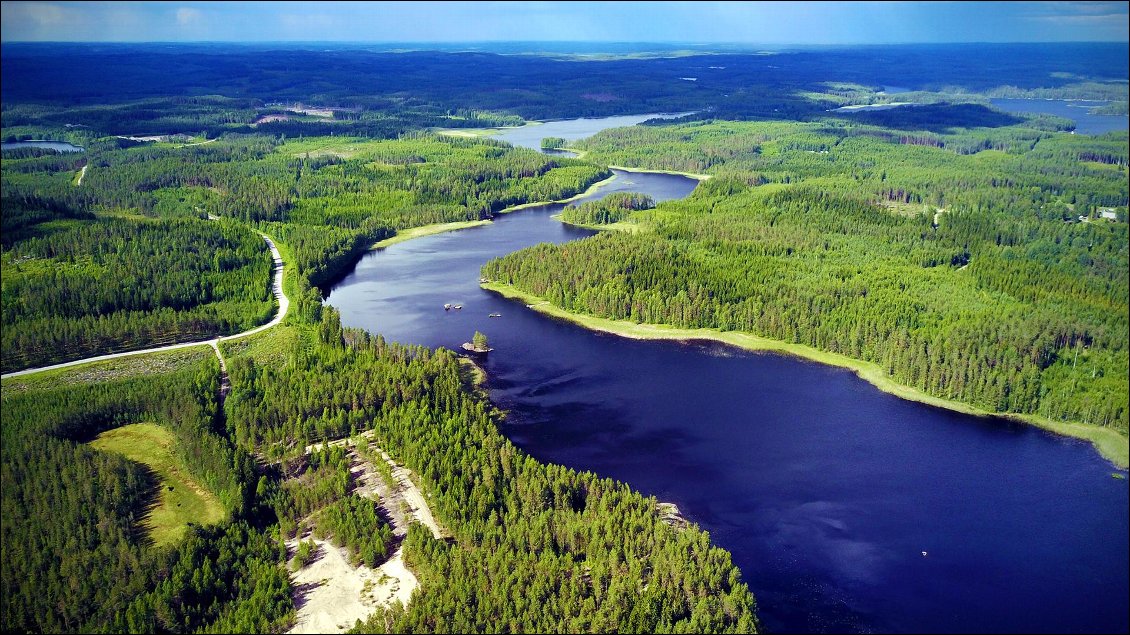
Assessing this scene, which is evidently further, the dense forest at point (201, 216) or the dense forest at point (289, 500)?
the dense forest at point (201, 216)

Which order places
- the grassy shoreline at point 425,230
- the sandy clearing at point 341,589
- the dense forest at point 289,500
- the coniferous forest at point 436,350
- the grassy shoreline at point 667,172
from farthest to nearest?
the grassy shoreline at point 667,172 < the grassy shoreline at point 425,230 < the coniferous forest at point 436,350 < the sandy clearing at point 341,589 < the dense forest at point 289,500

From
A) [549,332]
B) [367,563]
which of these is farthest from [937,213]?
[367,563]

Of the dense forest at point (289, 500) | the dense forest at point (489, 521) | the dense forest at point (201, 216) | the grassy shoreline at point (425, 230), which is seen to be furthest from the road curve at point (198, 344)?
the grassy shoreline at point (425, 230)

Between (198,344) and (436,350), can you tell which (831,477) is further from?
(198,344)

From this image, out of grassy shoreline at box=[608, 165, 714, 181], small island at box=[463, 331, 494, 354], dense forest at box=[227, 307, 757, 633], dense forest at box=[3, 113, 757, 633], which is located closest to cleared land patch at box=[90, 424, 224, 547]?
dense forest at box=[3, 113, 757, 633]

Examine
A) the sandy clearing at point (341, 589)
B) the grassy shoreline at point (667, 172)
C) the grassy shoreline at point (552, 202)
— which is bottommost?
the sandy clearing at point (341, 589)

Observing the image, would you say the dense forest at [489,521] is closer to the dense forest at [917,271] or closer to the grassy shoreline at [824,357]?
the grassy shoreline at [824,357]

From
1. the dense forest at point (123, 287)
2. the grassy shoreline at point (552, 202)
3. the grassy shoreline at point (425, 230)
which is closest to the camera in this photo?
the dense forest at point (123, 287)
